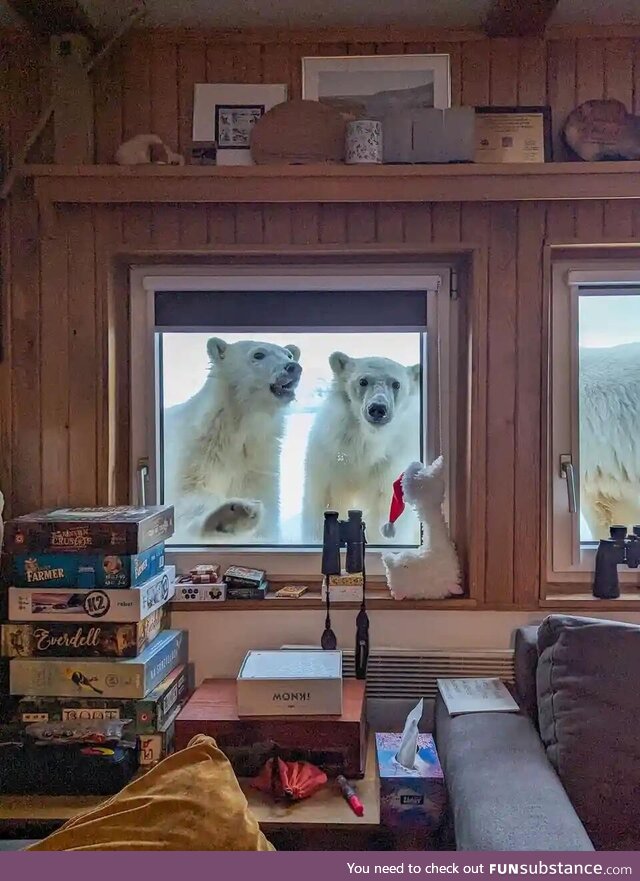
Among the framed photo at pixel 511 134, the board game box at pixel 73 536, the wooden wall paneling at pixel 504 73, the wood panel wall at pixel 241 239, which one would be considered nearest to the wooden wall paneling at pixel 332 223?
the wood panel wall at pixel 241 239

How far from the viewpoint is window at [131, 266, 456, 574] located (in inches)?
77.7

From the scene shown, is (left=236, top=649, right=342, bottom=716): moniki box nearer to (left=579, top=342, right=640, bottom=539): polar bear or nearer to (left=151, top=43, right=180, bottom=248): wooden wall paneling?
(left=579, top=342, right=640, bottom=539): polar bear

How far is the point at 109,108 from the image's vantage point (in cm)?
187

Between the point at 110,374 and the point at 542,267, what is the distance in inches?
46.4

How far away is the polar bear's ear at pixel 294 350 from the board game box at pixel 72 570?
0.75 metres

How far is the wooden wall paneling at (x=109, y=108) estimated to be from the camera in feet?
6.13

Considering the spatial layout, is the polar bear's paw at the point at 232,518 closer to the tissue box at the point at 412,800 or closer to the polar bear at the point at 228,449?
the polar bear at the point at 228,449

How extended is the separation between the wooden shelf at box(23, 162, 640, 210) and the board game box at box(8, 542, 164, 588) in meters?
0.88

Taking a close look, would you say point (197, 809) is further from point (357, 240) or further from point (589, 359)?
point (589, 359)

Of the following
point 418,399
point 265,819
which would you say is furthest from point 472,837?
point 418,399

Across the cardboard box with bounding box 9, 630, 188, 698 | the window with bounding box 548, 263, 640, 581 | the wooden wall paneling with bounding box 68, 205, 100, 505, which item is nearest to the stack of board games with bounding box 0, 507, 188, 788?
the cardboard box with bounding box 9, 630, 188, 698

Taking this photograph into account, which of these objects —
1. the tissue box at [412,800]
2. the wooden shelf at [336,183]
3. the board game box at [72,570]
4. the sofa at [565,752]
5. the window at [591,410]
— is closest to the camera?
the sofa at [565,752]

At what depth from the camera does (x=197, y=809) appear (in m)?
1.01

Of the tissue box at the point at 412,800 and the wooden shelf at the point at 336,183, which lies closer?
the tissue box at the point at 412,800
